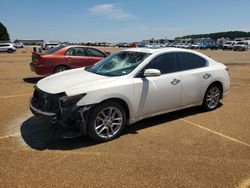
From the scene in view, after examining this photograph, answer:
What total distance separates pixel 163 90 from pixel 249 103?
11.6 ft

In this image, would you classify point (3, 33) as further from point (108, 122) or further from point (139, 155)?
point (139, 155)

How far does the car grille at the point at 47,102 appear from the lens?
5.42 meters

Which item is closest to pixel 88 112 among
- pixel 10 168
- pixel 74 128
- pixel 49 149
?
pixel 74 128

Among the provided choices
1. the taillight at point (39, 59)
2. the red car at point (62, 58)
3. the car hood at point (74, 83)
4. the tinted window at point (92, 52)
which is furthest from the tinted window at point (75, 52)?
the car hood at point (74, 83)

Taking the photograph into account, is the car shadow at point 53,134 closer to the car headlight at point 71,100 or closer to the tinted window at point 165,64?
the car headlight at point 71,100

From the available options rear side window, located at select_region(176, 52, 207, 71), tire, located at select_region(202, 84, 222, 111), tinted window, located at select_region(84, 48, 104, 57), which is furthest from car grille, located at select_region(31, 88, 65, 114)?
tinted window, located at select_region(84, 48, 104, 57)

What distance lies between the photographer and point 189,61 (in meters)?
7.20

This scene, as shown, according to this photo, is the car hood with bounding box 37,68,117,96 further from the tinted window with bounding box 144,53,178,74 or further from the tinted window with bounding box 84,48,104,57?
the tinted window with bounding box 84,48,104,57

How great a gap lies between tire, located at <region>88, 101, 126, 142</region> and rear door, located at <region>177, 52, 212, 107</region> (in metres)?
1.70

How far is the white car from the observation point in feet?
17.5

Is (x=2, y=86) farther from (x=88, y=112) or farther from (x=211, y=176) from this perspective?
(x=211, y=176)

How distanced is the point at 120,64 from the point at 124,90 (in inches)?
37.6

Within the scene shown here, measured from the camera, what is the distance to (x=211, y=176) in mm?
4348

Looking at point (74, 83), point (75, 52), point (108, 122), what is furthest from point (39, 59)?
point (108, 122)
